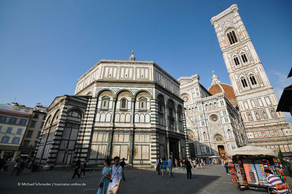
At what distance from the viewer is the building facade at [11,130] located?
29547 millimetres

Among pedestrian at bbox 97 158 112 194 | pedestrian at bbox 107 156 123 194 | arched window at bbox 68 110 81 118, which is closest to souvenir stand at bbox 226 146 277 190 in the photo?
pedestrian at bbox 107 156 123 194

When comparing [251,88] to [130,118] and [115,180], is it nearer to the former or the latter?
[130,118]

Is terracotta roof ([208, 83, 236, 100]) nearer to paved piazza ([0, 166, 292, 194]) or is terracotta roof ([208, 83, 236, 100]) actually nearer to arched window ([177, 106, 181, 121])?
arched window ([177, 106, 181, 121])

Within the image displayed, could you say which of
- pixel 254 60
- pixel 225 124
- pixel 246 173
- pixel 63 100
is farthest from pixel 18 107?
pixel 254 60

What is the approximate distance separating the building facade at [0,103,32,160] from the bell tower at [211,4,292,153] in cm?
5697

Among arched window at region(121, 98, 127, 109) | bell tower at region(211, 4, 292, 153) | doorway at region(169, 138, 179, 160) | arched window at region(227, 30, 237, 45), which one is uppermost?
arched window at region(227, 30, 237, 45)

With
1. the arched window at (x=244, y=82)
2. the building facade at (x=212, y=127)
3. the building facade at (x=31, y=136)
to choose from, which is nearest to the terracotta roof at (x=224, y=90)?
the arched window at (x=244, y=82)

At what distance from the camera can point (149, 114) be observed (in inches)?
649

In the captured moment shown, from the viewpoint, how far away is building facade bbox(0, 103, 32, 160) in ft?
96.9

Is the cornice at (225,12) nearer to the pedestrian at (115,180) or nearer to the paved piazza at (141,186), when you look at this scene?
the paved piazza at (141,186)

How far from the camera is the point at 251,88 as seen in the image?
1447 inches

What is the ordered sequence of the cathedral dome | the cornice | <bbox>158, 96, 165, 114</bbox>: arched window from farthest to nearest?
the cathedral dome → the cornice → <bbox>158, 96, 165, 114</bbox>: arched window

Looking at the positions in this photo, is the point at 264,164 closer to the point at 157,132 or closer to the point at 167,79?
the point at 157,132

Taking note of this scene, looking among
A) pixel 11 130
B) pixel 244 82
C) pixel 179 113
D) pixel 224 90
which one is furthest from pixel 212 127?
pixel 11 130
